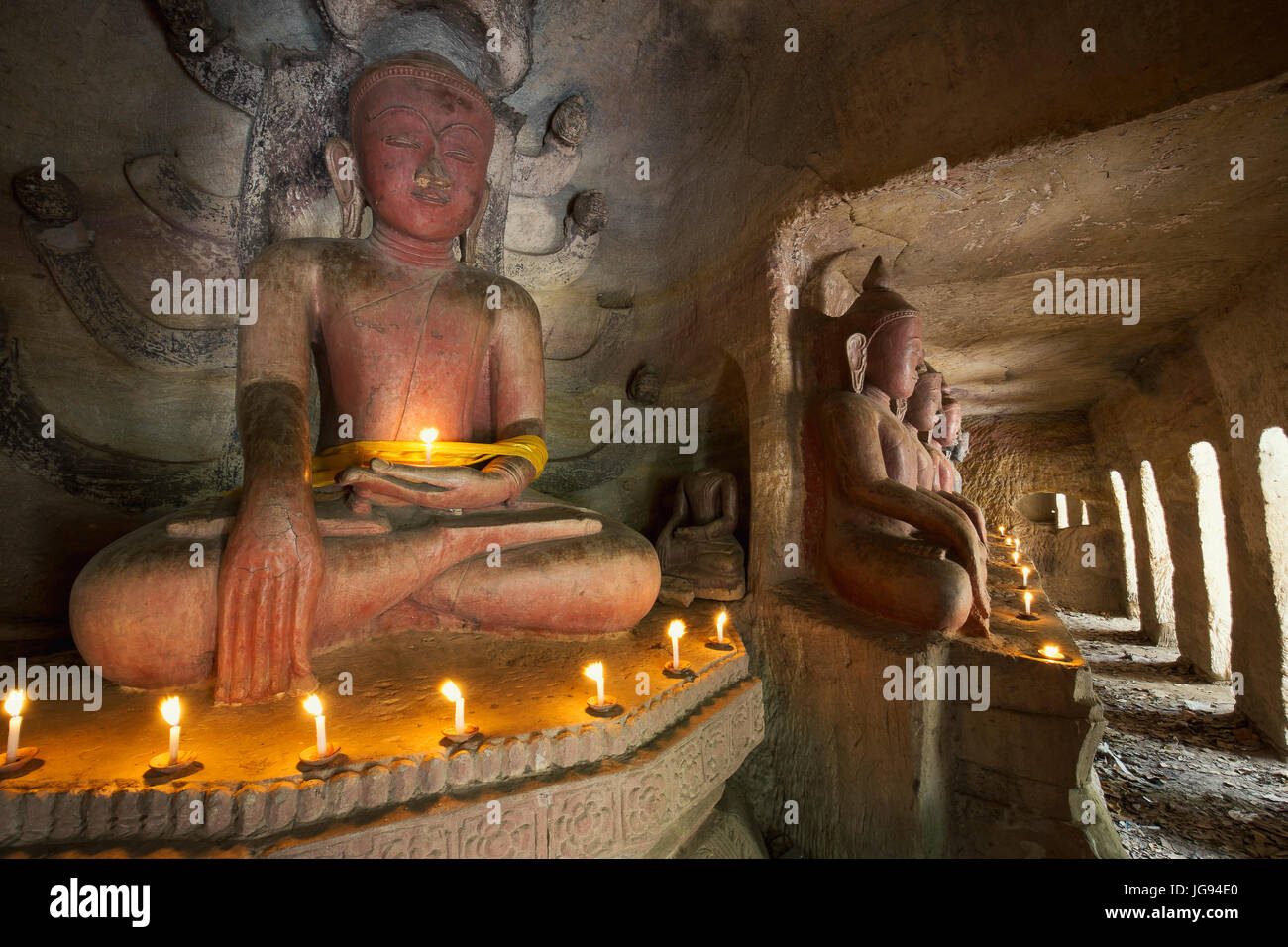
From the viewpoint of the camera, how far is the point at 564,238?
4098mm

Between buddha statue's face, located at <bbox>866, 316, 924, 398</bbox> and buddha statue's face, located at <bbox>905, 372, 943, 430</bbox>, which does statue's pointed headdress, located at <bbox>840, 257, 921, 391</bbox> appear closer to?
buddha statue's face, located at <bbox>866, 316, 924, 398</bbox>

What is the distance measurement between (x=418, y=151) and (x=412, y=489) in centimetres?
168

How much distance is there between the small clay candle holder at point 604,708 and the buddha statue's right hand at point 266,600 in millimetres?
975

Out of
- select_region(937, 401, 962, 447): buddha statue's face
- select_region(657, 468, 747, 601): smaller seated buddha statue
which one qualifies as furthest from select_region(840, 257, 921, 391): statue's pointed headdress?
select_region(937, 401, 962, 447): buddha statue's face

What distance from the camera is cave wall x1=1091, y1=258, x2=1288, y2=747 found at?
382 centimetres

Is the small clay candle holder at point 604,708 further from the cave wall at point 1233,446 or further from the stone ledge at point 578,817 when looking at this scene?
the cave wall at point 1233,446

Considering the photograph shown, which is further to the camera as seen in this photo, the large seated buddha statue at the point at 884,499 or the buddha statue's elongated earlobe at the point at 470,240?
the buddha statue's elongated earlobe at the point at 470,240

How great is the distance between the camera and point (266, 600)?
183 centimetres

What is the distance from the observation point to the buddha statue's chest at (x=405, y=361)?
271 cm

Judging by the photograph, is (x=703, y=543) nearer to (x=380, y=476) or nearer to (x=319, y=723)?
(x=380, y=476)

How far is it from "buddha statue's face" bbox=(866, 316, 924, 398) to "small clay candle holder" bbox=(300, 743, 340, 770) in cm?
293

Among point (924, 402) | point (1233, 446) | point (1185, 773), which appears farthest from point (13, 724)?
point (1233, 446)

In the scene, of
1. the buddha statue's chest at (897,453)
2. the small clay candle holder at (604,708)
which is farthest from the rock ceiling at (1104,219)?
the small clay candle holder at (604,708)

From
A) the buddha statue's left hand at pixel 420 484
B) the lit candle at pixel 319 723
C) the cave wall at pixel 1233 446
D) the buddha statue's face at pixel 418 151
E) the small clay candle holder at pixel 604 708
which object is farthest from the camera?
Result: the cave wall at pixel 1233 446
